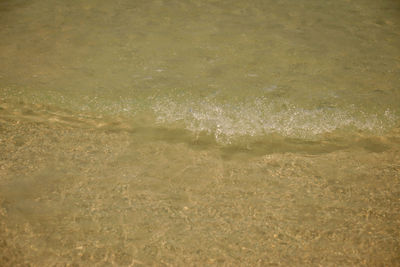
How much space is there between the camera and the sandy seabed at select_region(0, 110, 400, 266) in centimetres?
159

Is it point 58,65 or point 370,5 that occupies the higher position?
point 370,5

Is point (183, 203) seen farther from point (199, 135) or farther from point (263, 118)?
point (263, 118)

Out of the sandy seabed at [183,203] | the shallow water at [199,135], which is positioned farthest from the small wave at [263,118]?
the sandy seabed at [183,203]

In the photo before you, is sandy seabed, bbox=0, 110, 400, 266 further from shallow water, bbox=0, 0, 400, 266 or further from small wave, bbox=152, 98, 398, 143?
small wave, bbox=152, 98, 398, 143

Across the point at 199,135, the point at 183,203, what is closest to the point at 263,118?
the point at 199,135

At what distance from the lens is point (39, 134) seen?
88.9 inches

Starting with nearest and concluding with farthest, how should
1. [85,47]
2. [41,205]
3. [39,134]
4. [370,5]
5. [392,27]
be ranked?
[41,205]
[39,134]
[85,47]
[392,27]
[370,5]

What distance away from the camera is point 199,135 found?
230 cm

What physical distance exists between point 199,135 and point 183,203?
57 centimetres

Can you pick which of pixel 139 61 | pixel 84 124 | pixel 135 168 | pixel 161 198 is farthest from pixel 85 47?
pixel 161 198

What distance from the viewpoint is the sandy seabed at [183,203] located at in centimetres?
159

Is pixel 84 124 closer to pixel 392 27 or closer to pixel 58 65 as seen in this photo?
pixel 58 65

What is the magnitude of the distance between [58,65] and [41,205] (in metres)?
1.40

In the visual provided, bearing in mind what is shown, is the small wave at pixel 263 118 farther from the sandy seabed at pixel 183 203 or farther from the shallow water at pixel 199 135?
the sandy seabed at pixel 183 203
